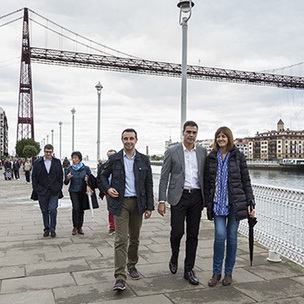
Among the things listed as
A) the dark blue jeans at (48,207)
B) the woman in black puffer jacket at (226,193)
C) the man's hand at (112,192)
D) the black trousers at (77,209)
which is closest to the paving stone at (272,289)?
the woman in black puffer jacket at (226,193)

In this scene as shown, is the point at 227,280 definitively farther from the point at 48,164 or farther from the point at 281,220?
the point at 48,164

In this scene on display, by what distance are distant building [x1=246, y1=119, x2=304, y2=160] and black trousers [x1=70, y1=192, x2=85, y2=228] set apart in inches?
5378

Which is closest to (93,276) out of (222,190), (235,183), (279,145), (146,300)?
(146,300)

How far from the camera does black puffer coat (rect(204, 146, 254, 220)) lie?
394 cm

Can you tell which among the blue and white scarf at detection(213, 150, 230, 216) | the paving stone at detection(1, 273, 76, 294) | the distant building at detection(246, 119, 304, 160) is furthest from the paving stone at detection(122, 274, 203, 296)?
the distant building at detection(246, 119, 304, 160)

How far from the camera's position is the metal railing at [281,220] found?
15.9 feet

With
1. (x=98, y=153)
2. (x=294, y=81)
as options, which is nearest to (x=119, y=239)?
(x=98, y=153)

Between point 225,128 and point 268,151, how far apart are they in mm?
149709

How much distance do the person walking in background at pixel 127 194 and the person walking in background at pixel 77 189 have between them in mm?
2681

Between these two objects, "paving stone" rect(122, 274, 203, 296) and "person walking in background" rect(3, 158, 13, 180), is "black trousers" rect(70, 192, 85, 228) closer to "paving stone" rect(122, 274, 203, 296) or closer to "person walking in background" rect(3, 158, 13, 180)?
"paving stone" rect(122, 274, 203, 296)

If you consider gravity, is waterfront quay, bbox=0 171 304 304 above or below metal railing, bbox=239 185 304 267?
below

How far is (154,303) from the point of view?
352 centimetres

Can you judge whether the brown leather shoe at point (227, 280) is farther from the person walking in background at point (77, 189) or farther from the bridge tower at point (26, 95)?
the bridge tower at point (26, 95)

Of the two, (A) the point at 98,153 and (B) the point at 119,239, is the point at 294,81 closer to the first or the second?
(A) the point at 98,153
